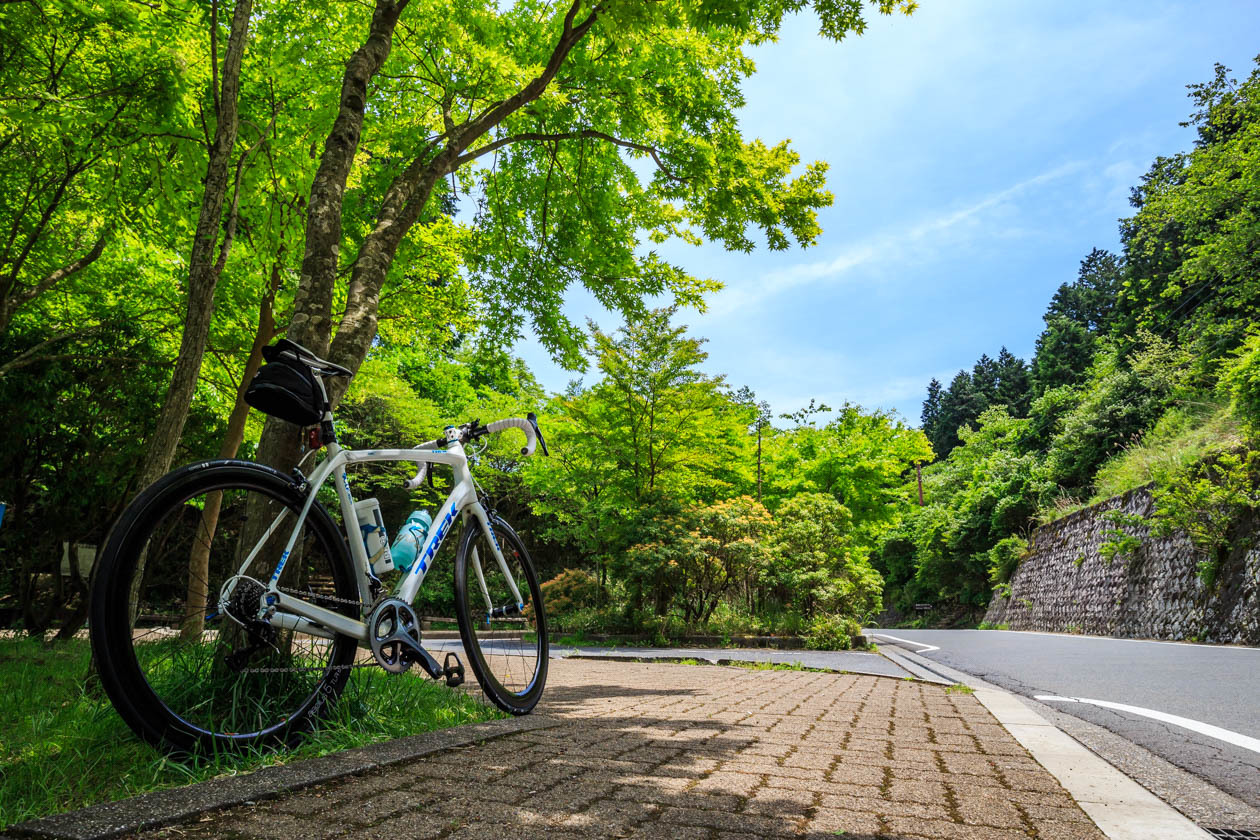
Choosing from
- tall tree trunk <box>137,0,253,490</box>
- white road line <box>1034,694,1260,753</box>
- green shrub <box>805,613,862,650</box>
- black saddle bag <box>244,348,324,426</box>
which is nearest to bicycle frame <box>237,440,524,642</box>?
black saddle bag <box>244,348,324,426</box>

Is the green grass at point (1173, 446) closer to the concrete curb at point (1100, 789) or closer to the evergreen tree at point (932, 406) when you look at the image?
the concrete curb at point (1100, 789)

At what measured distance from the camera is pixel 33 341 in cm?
741

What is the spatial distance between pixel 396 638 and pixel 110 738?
1.00 meters

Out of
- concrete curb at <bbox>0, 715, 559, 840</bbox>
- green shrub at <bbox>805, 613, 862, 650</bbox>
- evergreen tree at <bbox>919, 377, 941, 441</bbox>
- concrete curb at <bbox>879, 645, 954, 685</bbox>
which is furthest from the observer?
evergreen tree at <bbox>919, 377, 941, 441</bbox>

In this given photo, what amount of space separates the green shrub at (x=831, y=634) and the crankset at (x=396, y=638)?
11.3 metres

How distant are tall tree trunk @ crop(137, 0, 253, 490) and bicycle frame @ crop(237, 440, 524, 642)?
5.49 ft

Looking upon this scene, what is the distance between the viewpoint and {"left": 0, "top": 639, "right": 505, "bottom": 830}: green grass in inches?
80.8

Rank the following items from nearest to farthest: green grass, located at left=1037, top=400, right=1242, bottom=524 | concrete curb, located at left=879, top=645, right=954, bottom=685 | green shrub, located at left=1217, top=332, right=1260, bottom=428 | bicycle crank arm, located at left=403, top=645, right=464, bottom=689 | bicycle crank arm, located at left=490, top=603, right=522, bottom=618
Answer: bicycle crank arm, located at left=403, top=645, right=464, bottom=689 → bicycle crank arm, located at left=490, top=603, right=522, bottom=618 → concrete curb, located at left=879, top=645, right=954, bottom=685 → green shrub, located at left=1217, top=332, right=1260, bottom=428 → green grass, located at left=1037, top=400, right=1242, bottom=524

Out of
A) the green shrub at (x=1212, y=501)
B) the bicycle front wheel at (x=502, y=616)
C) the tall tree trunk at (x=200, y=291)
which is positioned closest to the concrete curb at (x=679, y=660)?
the bicycle front wheel at (x=502, y=616)

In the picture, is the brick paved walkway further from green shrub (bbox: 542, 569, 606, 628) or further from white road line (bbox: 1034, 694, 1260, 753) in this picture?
green shrub (bbox: 542, 569, 606, 628)

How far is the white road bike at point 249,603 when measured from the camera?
7.16 feet

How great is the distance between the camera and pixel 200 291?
423 centimetres

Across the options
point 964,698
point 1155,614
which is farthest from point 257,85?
point 1155,614

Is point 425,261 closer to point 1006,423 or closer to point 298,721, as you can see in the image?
point 298,721
